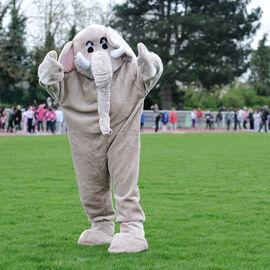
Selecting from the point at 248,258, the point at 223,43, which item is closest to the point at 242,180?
the point at 248,258

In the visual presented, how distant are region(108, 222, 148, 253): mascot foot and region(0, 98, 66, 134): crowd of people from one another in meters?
25.0

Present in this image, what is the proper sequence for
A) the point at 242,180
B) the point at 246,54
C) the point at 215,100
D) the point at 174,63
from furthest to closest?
the point at 215,100, the point at 246,54, the point at 174,63, the point at 242,180

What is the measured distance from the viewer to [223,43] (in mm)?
43094

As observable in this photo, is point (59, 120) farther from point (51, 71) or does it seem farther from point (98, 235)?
point (51, 71)

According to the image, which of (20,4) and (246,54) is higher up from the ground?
(20,4)

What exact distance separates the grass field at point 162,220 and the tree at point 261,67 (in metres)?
56.2

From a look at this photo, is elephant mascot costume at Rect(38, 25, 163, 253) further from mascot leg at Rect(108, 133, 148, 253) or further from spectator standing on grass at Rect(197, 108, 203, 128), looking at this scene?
spectator standing on grass at Rect(197, 108, 203, 128)

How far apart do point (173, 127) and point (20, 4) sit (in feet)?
52.5

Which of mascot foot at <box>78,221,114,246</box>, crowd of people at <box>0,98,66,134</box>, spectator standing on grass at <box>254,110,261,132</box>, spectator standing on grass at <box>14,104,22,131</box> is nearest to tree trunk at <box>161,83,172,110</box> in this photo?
spectator standing on grass at <box>254,110,261,132</box>

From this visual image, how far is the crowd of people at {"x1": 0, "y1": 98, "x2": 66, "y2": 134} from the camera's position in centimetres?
→ 3045

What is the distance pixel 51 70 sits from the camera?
15.5 ft

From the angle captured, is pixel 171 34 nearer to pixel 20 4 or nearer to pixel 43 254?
pixel 20 4

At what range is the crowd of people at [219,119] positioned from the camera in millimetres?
35781

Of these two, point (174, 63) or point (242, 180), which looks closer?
point (242, 180)
